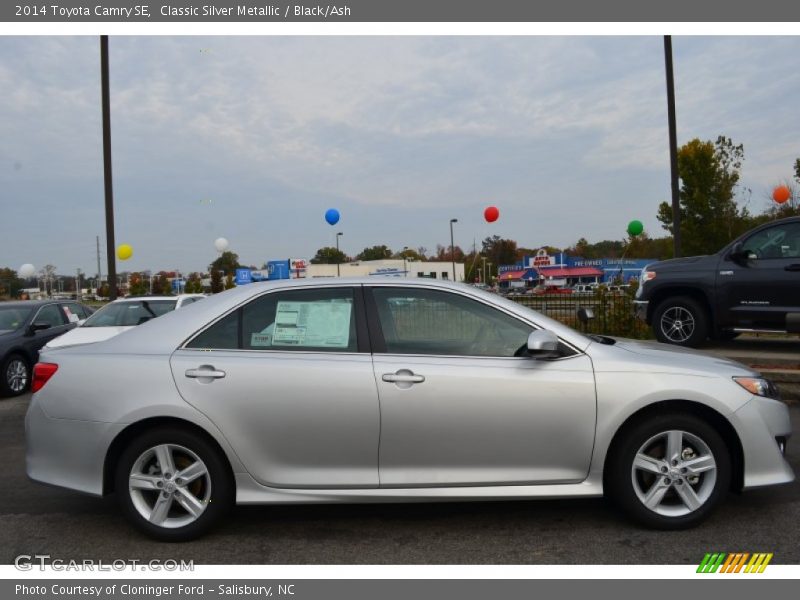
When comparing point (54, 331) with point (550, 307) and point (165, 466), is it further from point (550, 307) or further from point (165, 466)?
point (550, 307)

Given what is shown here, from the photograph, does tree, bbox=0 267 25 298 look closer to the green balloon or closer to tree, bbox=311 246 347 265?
tree, bbox=311 246 347 265

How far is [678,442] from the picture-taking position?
3.80m

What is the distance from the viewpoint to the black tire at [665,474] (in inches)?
148

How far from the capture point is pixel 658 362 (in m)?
3.89

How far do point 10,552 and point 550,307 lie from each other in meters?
12.0

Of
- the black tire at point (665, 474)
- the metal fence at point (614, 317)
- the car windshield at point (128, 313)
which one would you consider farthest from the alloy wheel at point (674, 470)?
the metal fence at point (614, 317)

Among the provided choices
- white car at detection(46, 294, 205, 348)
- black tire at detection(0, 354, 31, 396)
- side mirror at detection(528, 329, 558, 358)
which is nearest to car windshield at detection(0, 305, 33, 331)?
black tire at detection(0, 354, 31, 396)

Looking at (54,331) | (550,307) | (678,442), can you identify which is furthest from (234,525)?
(550,307)

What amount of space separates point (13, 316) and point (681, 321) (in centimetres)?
1072

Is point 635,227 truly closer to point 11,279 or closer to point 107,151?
point 107,151

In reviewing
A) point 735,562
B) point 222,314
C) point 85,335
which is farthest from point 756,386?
point 85,335

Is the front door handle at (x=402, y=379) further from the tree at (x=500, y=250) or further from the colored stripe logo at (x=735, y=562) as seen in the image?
the tree at (x=500, y=250)

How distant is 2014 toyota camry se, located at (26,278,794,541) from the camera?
3.72 m
